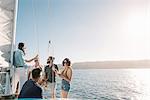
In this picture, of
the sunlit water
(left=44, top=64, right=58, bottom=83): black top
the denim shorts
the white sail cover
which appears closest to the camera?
the white sail cover

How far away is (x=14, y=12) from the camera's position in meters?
6.60

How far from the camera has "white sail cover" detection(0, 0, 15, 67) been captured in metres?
6.32

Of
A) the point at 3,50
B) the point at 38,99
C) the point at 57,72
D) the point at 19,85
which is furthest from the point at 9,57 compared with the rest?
the point at 57,72

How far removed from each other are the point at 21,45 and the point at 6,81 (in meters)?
1.50

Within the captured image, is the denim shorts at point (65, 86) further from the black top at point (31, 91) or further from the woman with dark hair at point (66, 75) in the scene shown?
the black top at point (31, 91)

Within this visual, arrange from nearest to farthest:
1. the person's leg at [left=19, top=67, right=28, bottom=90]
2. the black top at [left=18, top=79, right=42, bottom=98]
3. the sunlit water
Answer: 1. the black top at [left=18, top=79, right=42, bottom=98]
2. the person's leg at [left=19, top=67, right=28, bottom=90]
3. the sunlit water

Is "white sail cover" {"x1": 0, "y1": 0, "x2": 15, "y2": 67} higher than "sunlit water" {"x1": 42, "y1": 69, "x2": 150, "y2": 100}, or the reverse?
"white sail cover" {"x1": 0, "y1": 0, "x2": 15, "y2": 67}

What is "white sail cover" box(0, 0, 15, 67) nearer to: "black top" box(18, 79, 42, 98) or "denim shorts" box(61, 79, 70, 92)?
"black top" box(18, 79, 42, 98)

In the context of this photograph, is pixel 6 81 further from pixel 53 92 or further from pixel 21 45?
pixel 53 92

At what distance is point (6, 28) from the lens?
21.2ft

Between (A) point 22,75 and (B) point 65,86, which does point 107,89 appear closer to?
(B) point 65,86

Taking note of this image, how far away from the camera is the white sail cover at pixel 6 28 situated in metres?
6.32

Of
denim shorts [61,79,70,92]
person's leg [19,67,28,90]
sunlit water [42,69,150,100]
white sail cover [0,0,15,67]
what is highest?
white sail cover [0,0,15,67]

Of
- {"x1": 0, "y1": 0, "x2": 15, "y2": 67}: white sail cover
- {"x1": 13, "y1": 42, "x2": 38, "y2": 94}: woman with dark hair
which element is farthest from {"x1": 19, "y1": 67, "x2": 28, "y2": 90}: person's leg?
{"x1": 0, "y1": 0, "x2": 15, "y2": 67}: white sail cover
